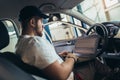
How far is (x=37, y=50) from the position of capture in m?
1.65

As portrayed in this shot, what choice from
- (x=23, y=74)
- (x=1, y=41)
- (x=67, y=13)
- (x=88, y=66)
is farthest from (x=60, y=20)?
(x=23, y=74)

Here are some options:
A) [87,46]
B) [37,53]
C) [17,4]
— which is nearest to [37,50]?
[37,53]

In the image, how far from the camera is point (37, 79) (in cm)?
159

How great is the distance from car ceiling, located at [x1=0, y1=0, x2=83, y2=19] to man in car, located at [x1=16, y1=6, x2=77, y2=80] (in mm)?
456

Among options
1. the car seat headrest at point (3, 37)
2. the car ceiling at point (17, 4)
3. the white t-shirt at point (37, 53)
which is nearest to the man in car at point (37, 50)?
the white t-shirt at point (37, 53)

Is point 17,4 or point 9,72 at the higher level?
point 17,4

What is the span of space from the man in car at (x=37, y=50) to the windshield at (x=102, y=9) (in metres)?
3.60

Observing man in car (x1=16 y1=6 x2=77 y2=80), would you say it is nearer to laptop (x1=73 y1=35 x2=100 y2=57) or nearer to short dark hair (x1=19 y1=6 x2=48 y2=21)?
short dark hair (x1=19 y1=6 x2=48 y2=21)

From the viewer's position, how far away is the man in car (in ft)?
5.37

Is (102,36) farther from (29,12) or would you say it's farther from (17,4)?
(17,4)

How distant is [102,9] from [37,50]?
194 inches

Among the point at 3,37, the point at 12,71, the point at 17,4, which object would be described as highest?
the point at 17,4

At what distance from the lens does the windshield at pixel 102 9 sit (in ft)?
18.9

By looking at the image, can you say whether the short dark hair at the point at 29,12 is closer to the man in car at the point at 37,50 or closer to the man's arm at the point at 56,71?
the man in car at the point at 37,50
